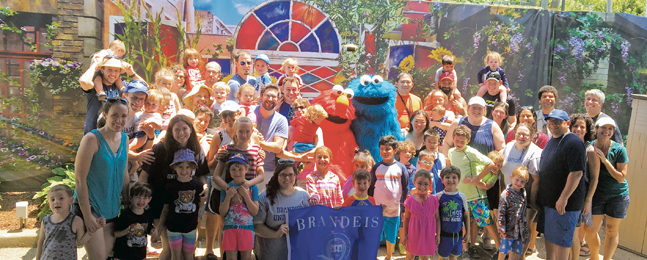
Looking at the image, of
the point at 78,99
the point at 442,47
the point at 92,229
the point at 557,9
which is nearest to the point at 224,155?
the point at 92,229

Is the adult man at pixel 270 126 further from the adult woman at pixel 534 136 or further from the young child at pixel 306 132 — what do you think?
the adult woman at pixel 534 136

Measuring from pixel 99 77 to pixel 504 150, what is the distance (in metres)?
4.04

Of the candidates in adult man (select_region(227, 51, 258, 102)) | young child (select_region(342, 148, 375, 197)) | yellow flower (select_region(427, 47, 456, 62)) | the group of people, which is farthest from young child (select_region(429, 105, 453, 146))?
adult man (select_region(227, 51, 258, 102))

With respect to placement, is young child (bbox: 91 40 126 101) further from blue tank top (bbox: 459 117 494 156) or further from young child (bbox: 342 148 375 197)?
blue tank top (bbox: 459 117 494 156)

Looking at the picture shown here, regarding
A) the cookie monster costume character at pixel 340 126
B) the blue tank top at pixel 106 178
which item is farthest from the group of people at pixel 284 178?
the cookie monster costume character at pixel 340 126

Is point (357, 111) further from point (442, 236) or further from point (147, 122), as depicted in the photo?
point (147, 122)

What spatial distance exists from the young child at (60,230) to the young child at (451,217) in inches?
108

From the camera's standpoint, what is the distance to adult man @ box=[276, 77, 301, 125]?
492 cm

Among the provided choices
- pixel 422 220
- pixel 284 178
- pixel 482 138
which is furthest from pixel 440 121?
pixel 284 178

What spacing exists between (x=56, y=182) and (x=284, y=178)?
131 inches

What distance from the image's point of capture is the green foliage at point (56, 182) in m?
5.10

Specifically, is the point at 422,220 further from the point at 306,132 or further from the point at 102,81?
the point at 102,81

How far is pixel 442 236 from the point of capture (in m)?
3.97

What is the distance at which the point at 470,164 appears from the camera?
14.6ft
